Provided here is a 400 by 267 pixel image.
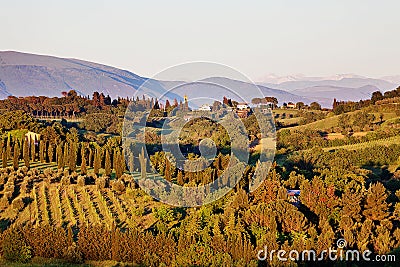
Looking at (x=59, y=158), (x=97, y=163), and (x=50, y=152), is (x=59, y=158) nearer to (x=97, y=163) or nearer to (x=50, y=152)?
(x=50, y=152)

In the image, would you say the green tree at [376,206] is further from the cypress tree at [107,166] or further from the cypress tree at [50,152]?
the cypress tree at [50,152]

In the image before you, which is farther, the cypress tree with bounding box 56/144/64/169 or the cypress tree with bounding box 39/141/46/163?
the cypress tree with bounding box 39/141/46/163

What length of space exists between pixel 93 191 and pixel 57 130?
16.8 meters

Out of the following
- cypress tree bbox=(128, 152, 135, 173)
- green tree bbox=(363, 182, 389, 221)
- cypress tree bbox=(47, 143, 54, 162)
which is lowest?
green tree bbox=(363, 182, 389, 221)

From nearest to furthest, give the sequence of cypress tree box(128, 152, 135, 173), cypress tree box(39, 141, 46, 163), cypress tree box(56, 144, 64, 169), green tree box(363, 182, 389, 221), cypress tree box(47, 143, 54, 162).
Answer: green tree box(363, 182, 389, 221), cypress tree box(56, 144, 64, 169), cypress tree box(128, 152, 135, 173), cypress tree box(47, 143, 54, 162), cypress tree box(39, 141, 46, 163)

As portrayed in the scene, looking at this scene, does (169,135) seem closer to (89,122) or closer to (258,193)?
(89,122)

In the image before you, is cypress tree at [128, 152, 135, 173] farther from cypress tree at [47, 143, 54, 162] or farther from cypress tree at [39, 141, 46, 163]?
cypress tree at [39, 141, 46, 163]

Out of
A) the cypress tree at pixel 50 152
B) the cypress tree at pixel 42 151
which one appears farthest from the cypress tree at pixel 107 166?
the cypress tree at pixel 42 151

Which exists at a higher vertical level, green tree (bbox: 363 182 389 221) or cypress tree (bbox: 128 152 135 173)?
cypress tree (bbox: 128 152 135 173)

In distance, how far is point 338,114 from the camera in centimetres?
5928

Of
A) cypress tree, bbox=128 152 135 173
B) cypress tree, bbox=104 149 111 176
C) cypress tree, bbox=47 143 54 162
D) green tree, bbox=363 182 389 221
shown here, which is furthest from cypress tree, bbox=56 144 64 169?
green tree, bbox=363 182 389 221

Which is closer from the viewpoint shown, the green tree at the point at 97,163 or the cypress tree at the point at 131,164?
the green tree at the point at 97,163

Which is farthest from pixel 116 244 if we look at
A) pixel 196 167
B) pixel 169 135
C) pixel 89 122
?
pixel 89 122

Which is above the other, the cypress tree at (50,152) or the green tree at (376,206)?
the cypress tree at (50,152)
